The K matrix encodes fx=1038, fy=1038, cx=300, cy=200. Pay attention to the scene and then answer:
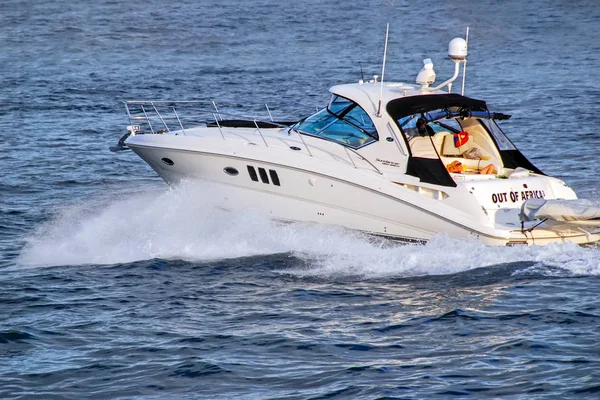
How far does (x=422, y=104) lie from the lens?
570 inches

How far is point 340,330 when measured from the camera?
37.7ft

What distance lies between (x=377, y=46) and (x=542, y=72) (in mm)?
6695

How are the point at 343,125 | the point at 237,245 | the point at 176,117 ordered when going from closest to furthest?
the point at 237,245, the point at 343,125, the point at 176,117

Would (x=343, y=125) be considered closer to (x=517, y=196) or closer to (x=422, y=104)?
(x=422, y=104)

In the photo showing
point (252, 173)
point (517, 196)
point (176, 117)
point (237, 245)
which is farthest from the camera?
point (176, 117)

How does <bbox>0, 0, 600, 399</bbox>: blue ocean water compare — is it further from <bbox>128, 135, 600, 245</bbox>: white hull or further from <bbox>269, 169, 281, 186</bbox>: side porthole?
<bbox>269, 169, 281, 186</bbox>: side porthole

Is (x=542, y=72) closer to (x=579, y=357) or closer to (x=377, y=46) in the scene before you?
(x=377, y=46)

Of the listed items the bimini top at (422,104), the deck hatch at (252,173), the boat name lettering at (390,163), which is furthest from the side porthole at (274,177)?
the bimini top at (422,104)

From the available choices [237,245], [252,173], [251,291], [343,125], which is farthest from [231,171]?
[251,291]

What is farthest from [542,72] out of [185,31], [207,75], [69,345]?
[69,345]

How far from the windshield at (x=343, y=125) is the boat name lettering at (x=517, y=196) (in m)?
1.88

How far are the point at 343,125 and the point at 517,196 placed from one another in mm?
2696

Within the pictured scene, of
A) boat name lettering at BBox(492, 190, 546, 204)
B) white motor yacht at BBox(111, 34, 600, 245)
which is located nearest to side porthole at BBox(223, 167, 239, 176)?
white motor yacht at BBox(111, 34, 600, 245)

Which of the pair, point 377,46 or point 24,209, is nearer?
point 24,209
